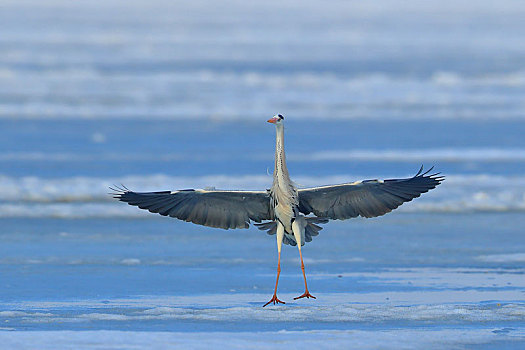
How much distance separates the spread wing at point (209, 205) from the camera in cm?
887

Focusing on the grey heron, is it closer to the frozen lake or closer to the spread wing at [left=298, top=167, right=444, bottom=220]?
the spread wing at [left=298, top=167, right=444, bottom=220]

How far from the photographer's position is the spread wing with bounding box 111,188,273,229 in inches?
349

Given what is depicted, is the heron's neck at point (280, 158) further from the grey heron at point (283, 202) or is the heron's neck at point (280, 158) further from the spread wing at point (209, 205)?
the spread wing at point (209, 205)

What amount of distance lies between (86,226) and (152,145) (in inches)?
235

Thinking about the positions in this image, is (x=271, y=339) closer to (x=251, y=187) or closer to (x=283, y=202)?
(x=283, y=202)

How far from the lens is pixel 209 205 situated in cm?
905

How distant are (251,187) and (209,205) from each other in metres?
5.18

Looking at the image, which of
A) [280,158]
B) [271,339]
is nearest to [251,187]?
[280,158]

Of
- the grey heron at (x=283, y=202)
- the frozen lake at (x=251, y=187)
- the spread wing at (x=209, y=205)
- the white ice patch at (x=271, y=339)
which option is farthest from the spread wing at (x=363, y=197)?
the white ice patch at (x=271, y=339)

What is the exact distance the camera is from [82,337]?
7406mm

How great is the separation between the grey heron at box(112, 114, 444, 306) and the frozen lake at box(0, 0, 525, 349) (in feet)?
1.79

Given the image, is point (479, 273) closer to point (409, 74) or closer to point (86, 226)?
point (86, 226)

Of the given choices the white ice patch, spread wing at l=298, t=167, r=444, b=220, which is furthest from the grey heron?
the white ice patch

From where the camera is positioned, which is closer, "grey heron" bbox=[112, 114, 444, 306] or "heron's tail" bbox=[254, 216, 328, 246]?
"grey heron" bbox=[112, 114, 444, 306]
